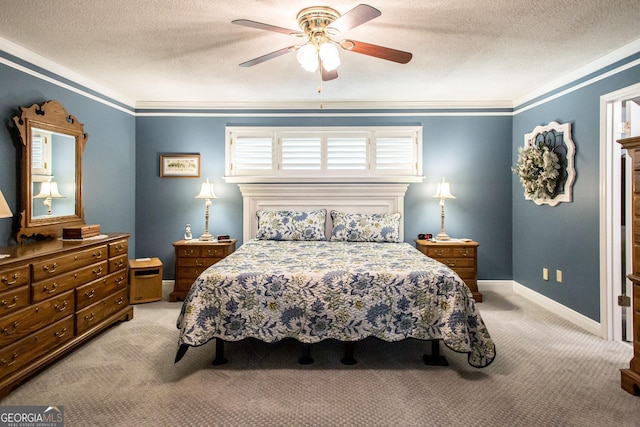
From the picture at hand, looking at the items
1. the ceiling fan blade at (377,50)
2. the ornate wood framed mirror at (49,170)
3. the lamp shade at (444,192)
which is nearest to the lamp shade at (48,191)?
the ornate wood framed mirror at (49,170)

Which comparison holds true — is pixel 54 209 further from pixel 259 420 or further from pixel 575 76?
pixel 575 76

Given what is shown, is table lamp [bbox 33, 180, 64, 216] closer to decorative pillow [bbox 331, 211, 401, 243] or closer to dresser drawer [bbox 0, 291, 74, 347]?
dresser drawer [bbox 0, 291, 74, 347]

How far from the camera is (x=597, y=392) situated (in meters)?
2.21

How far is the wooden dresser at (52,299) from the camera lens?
2.20 meters

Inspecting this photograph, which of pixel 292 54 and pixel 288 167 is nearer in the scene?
pixel 292 54

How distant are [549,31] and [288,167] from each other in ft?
10.1

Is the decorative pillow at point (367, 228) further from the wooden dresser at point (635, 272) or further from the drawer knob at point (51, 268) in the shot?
the drawer knob at point (51, 268)

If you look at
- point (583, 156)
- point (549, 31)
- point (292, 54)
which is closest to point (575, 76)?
point (583, 156)

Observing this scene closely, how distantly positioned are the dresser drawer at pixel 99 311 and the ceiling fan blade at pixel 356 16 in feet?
9.42

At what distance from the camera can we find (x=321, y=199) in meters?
4.71

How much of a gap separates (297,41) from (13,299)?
107 inches

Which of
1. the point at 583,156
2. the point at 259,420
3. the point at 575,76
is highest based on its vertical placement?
the point at 575,76

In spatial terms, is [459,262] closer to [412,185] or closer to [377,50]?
[412,185]

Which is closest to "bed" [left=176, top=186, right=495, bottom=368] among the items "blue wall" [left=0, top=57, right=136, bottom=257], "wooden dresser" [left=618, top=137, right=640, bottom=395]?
"wooden dresser" [left=618, top=137, right=640, bottom=395]
